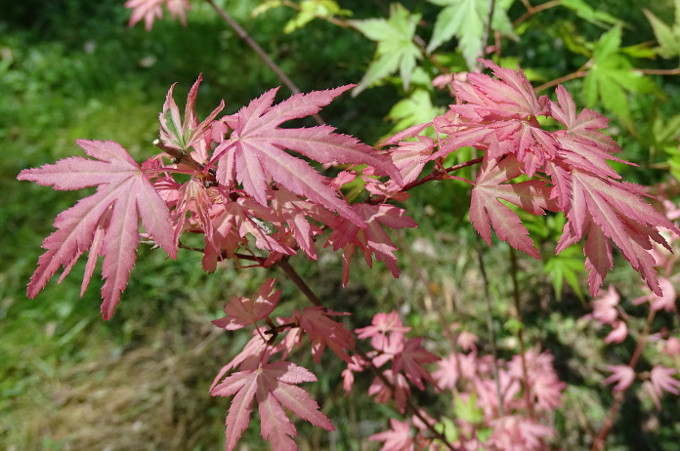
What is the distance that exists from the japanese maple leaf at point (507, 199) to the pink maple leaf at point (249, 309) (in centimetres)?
43

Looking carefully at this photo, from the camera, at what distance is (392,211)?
86 cm

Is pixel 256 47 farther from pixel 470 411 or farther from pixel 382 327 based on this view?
pixel 470 411

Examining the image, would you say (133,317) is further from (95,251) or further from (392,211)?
(392,211)

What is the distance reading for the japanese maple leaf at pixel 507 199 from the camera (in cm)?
80

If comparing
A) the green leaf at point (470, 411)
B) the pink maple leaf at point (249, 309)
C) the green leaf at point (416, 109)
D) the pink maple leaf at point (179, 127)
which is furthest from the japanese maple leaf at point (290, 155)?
the green leaf at point (470, 411)

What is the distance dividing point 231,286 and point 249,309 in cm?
182

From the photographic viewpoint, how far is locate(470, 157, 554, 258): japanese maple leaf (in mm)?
801

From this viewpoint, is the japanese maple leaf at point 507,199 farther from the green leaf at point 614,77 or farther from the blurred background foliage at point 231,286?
the green leaf at point 614,77

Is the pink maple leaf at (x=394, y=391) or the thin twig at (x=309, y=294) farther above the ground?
the thin twig at (x=309, y=294)

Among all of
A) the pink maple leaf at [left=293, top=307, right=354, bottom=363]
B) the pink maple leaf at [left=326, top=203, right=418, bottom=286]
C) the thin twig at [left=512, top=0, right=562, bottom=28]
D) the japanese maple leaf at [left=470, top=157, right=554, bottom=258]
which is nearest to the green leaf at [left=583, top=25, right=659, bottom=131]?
the thin twig at [left=512, top=0, right=562, bottom=28]

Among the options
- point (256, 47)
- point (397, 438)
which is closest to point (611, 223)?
point (397, 438)

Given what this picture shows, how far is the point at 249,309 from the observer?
37.5 inches

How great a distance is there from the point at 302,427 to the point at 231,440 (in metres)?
1.51

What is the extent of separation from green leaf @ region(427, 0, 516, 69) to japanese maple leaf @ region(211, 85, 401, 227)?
77 centimetres
